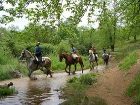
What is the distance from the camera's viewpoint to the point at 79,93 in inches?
776

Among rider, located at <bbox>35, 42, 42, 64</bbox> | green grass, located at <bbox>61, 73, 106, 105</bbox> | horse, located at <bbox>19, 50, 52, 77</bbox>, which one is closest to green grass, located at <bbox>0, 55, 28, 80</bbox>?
horse, located at <bbox>19, 50, 52, 77</bbox>

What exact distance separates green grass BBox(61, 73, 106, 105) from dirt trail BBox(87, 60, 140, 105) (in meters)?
0.51

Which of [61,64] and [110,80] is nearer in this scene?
[110,80]

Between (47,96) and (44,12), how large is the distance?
6.09 m

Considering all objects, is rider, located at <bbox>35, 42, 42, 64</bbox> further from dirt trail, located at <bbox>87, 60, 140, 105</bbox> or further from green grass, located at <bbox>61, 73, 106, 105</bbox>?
dirt trail, located at <bbox>87, 60, 140, 105</bbox>

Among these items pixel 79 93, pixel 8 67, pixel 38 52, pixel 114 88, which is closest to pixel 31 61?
pixel 38 52

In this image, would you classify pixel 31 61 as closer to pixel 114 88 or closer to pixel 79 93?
pixel 114 88

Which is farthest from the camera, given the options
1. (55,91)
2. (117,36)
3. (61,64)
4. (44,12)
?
(117,36)

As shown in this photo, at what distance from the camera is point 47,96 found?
64.0ft

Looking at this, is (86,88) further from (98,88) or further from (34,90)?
(34,90)

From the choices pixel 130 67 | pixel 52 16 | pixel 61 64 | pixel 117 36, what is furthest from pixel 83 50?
pixel 52 16

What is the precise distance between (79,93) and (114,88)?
10.6ft

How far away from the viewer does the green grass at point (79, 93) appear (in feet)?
53.7

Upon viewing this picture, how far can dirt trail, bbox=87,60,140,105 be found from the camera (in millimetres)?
18566
